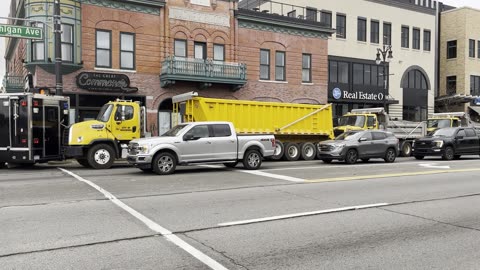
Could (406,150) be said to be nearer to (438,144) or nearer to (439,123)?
(438,144)

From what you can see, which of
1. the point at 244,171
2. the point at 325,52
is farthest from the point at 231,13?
the point at 244,171

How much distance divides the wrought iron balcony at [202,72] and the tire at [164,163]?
1174cm

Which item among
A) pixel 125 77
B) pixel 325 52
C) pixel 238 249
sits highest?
pixel 325 52

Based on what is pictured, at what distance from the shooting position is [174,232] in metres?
6.61

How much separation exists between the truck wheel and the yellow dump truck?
4283 mm

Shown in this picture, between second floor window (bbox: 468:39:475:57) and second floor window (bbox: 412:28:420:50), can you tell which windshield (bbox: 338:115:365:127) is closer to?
second floor window (bbox: 412:28:420:50)

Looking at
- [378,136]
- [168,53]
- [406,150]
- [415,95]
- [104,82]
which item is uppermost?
[168,53]

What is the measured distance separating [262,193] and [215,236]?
3954 mm

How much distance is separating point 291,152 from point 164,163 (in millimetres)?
8928

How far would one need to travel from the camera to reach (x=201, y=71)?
86.8 ft

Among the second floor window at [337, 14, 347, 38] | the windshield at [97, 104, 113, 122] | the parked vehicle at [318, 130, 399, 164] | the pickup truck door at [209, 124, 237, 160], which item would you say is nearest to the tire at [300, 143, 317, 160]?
the parked vehicle at [318, 130, 399, 164]

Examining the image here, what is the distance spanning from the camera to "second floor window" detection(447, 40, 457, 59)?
4700 cm

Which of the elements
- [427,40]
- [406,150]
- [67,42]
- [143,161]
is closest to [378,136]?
[406,150]

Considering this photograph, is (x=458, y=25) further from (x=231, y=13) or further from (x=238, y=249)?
(x=238, y=249)
